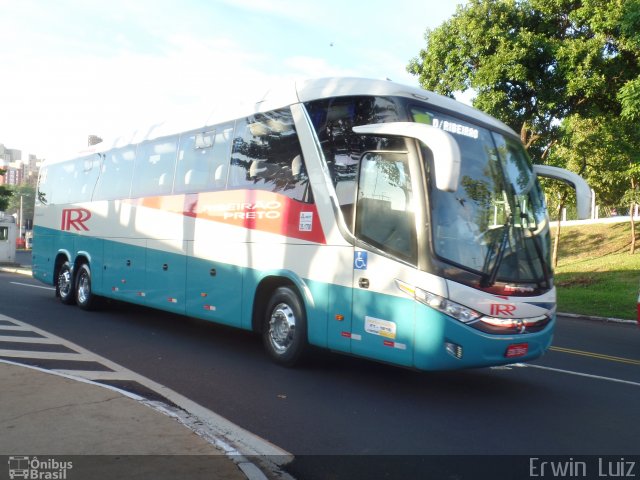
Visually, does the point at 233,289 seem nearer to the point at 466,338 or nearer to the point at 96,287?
the point at 466,338

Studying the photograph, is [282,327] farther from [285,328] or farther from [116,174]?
[116,174]

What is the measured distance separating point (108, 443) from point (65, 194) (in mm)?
11478

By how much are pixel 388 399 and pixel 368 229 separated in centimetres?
189

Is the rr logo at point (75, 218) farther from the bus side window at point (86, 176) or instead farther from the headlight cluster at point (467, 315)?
the headlight cluster at point (467, 315)

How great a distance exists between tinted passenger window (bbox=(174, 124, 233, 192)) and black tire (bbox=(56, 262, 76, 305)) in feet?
17.5

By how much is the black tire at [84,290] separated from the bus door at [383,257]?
27.4 feet

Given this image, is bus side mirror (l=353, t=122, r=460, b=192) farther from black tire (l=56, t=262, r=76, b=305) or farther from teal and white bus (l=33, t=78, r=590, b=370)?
black tire (l=56, t=262, r=76, b=305)

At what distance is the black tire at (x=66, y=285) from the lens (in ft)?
47.6

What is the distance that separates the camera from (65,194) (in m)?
15.0

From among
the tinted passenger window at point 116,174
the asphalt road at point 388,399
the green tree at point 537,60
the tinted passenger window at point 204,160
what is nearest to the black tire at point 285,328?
the asphalt road at point 388,399

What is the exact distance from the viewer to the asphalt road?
17.5 ft

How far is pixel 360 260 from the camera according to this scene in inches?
284

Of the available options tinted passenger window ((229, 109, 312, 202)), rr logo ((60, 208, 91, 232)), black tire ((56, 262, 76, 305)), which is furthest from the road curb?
black tire ((56, 262, 76, 305))

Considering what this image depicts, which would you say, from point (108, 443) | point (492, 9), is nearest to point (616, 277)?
point (492, 9)
